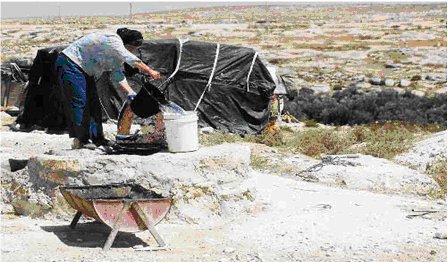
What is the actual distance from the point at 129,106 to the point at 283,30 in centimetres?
6312

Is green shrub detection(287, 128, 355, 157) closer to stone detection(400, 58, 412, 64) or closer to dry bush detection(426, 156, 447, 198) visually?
dry bush detection(426, 156, 447, 198)

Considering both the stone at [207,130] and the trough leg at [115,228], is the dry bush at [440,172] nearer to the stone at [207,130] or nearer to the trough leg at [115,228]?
the trough leg at [115,228]

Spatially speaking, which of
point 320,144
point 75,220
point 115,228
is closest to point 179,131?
point 75,220

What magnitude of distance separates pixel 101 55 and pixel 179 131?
103cm

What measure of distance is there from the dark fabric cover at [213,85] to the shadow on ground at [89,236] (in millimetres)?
8276

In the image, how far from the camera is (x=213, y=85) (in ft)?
51.6

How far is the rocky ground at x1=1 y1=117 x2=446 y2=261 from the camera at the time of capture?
651cm

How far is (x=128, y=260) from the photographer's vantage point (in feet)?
20.0

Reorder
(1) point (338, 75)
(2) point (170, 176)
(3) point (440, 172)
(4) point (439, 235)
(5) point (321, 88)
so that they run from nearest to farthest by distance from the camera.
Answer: (4) point (439, 235)
(2) point (170, 176)
(3) point (440, 172)
(5) point (321, 88)
(1) point (338, 75)

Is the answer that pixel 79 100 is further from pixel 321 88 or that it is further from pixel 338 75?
pixel 338 75

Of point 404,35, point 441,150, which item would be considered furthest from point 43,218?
point 404,35

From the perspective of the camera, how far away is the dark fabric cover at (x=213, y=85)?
1556 cm

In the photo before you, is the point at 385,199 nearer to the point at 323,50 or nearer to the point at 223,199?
the point at 223,199

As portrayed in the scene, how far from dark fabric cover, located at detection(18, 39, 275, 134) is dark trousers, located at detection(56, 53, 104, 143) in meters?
7.25
